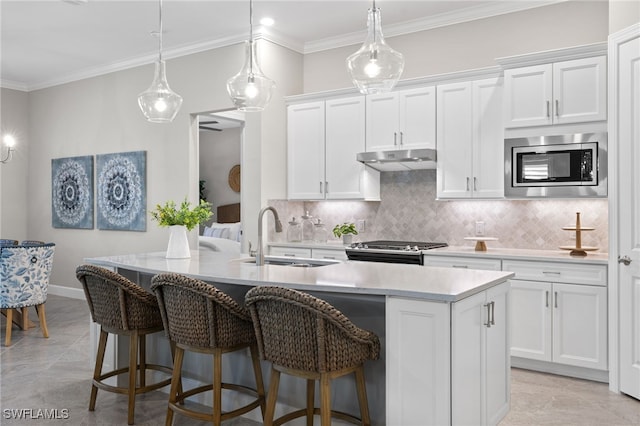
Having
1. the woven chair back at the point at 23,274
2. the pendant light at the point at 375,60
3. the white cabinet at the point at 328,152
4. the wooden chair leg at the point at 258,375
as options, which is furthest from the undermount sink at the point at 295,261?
the woven chair back at the point at 23,274

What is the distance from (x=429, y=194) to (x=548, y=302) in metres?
1.61

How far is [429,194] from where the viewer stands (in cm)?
520

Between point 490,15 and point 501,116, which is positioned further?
point 490,15

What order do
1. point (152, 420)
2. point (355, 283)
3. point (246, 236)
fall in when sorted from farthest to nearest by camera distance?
point (246, 236) < point (152, 420) < point (355, 283)

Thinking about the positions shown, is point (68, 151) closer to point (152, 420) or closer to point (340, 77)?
point (340, 77)

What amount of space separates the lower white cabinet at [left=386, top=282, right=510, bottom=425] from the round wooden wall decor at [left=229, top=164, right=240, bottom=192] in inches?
295

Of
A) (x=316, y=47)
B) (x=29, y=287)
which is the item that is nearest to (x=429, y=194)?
(x=316, y=47)

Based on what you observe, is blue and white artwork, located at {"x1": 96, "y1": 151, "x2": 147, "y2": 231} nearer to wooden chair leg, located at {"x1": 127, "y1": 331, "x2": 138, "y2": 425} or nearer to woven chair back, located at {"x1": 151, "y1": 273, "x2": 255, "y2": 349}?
wooden chair leg, located at {"x1": 127, "y1": 331, "x2": 138, "y2": 425}

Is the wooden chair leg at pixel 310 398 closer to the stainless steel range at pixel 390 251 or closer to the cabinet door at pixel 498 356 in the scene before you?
the cabinet door at pixel 498 356

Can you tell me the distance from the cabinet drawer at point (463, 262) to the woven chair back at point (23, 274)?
3.66 m

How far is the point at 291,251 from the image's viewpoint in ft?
17.6

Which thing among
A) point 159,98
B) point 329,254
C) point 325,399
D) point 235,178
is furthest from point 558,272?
point 235,178

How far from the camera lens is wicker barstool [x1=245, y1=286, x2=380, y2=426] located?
226 cm

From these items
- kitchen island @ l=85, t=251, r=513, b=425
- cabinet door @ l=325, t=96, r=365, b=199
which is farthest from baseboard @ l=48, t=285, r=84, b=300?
kitchen island @ l=85, t=251, r=513, b=425
